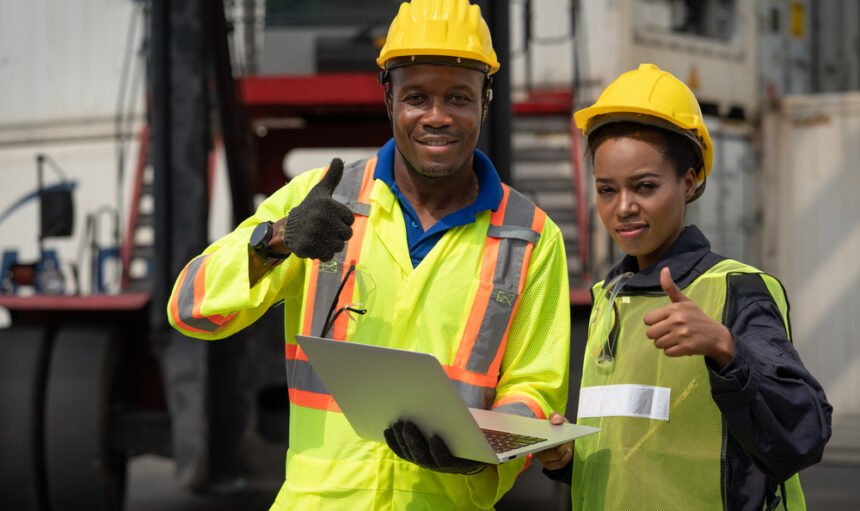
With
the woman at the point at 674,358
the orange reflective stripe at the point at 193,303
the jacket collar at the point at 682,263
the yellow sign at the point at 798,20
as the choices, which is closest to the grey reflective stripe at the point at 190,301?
the orange reflective stripe at the point at 193,303

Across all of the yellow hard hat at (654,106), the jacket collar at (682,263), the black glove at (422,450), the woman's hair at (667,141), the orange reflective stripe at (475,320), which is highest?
the yellow hard hat at (654,106)

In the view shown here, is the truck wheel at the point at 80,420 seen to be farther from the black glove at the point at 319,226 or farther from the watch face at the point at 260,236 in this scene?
the black glove at the point at 319,226

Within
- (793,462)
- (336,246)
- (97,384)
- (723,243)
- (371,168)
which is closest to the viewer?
(793,462)

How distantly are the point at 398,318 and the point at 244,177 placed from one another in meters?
3.88

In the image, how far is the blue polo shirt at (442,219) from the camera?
2811 millimetres

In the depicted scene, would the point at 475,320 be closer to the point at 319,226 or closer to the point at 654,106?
the point at 319,226

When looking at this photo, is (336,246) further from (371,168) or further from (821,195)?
(821,195)

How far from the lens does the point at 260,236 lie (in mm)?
2674

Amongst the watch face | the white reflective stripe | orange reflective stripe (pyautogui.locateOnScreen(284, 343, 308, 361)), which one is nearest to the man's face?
the watch face

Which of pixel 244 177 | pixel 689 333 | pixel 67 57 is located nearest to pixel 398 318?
pixel 689 333

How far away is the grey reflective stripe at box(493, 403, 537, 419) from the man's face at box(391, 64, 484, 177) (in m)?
0.53

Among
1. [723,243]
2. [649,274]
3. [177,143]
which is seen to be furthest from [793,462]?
[723,243]

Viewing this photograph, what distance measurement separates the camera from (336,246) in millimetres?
2570

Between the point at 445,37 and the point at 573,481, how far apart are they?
3.29 ft
